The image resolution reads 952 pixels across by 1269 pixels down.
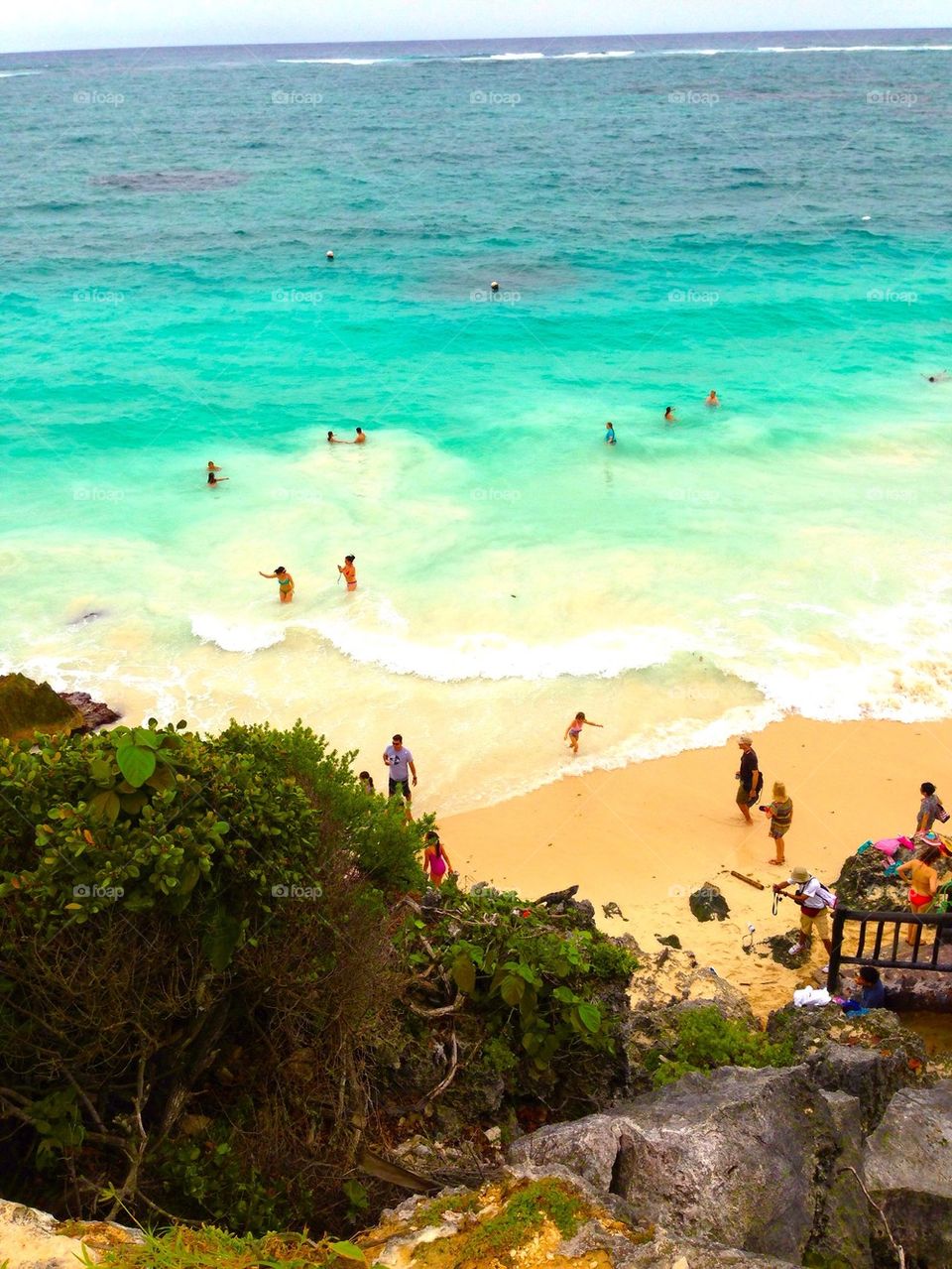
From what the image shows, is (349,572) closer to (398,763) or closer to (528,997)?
(398,763)

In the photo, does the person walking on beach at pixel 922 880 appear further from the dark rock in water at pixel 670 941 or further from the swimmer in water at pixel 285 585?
the swimmer in water at pixel 285 585

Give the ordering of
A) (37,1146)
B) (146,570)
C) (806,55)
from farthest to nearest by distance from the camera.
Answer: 1. (806,55)
2. (146,570)
3. (37,1146)

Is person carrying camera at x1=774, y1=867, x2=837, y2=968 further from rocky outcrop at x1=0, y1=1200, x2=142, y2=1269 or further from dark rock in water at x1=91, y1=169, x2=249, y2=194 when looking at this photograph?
dark rock in water at x1=91, y1=169, x2=249, y2=194

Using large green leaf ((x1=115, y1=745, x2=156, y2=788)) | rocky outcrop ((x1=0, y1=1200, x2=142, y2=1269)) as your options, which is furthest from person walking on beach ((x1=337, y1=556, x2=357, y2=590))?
rocky outcrop ((x1=0, y1=1200, x2=142, y2=1269))

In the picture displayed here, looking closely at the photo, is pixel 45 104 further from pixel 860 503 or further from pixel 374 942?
pixel 374 942

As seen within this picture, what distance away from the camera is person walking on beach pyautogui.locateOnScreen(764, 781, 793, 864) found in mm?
13211

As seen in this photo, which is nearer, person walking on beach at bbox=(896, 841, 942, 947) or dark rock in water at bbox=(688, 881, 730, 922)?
person walking on beach at bbox=(896, 841, 942, 947)

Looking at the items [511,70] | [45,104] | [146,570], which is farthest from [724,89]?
[146,570]

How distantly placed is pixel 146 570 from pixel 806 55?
21981 centimetres

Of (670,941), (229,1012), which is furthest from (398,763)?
(229,1012)

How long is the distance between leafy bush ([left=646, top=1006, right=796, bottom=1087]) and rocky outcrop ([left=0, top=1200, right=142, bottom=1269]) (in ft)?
15.1

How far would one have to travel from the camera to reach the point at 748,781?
14.0 meters

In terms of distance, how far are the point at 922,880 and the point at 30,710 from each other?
12037 mm

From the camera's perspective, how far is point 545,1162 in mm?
5379
